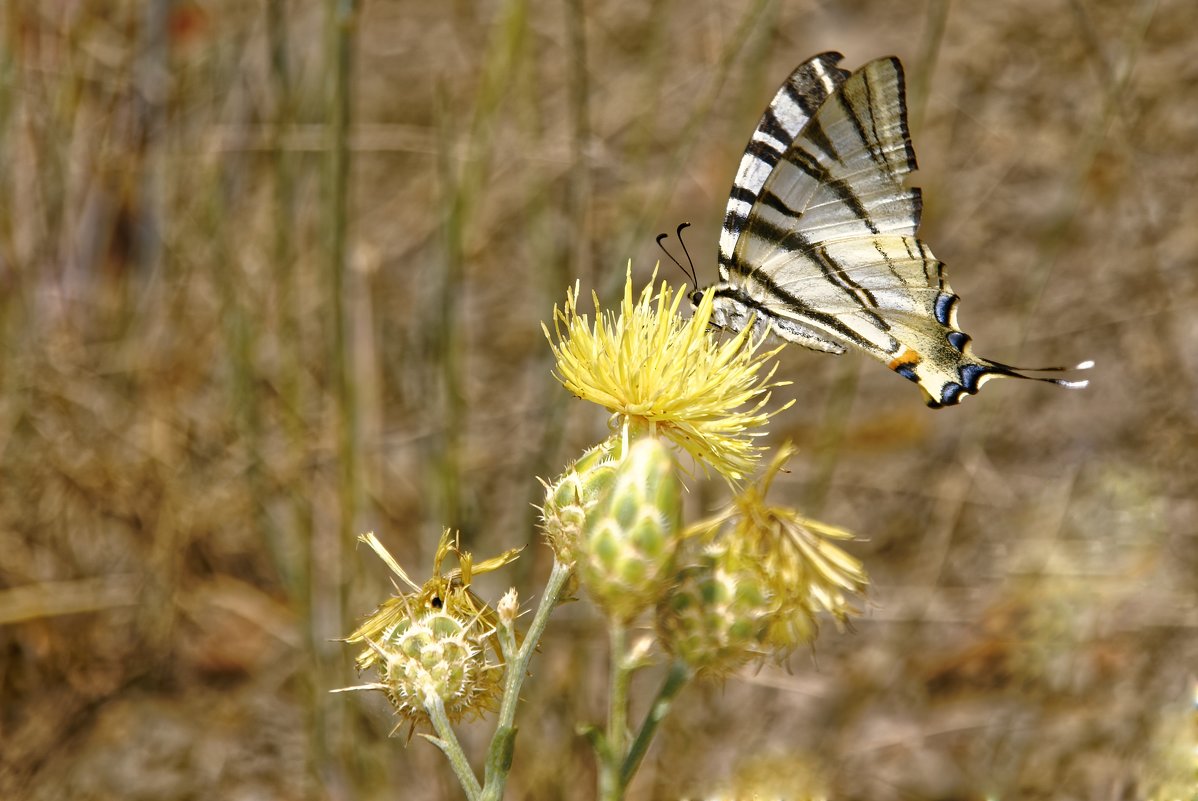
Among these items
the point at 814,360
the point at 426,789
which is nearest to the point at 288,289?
the point at 426,789

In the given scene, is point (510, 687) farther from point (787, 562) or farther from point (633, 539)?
point (787, 562)

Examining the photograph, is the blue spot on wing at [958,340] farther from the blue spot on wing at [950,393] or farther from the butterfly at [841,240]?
the blue spot on wing at [950,393]

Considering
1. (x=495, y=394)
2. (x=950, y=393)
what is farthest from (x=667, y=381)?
(x=495, y=394)

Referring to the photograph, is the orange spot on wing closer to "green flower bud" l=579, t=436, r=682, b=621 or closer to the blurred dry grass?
the blurred dry grass

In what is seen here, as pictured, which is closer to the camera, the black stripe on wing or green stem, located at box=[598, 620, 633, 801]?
green stem, located at box=[598, 620, 633, 801]

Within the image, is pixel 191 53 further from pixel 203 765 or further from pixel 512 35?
pixel 203 765

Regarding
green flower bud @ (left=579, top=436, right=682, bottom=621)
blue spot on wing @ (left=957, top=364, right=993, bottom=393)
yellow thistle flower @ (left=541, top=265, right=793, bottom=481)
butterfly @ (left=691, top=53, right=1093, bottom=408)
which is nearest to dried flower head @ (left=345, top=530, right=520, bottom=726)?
green flower bud @ (left=579, top=436, right=682, bottom=621)

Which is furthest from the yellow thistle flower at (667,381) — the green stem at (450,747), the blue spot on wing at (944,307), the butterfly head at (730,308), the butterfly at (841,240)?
the blue spot on wing at (944,307)
